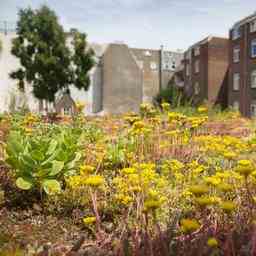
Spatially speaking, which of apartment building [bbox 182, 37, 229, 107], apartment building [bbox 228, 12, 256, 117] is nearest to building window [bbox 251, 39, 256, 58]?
apartment building [bbox 228, 12, 256, 117]

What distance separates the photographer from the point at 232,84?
42.2 metres

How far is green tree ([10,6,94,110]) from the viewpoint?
2873cm

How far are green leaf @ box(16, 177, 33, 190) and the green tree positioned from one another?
25.6 m

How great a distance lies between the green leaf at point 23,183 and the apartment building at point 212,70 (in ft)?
140

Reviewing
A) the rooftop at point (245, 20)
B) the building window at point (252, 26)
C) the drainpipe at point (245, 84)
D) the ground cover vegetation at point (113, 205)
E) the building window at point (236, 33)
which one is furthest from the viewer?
the building window at point (236, 33)

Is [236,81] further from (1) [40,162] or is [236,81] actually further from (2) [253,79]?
(1) [40,162]

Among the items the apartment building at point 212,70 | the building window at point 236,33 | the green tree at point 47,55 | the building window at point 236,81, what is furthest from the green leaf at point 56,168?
the apartment building at point 212,70

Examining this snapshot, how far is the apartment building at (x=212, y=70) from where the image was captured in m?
46.0

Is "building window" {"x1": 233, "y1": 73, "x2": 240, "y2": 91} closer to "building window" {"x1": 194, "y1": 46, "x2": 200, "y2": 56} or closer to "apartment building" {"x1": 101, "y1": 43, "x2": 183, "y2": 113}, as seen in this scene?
"building window" {"x1": 194, "y1": 46, "x2": 200, "y2": 56}

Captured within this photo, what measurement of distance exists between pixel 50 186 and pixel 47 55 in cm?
2653

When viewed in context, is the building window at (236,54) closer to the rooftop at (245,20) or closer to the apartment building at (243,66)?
the apartment building at (243,66)

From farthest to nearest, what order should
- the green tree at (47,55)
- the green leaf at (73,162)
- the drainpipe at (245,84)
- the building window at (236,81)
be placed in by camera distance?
1. the building window at (236,81)
2. the drainpipe at (245,84)
3. the green tree at (47,55)
4. the green leaf at (73,162)

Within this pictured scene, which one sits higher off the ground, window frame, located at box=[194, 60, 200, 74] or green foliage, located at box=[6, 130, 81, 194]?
window frame, located at box=[194, 60, 200, 74]

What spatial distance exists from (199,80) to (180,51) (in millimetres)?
13221
